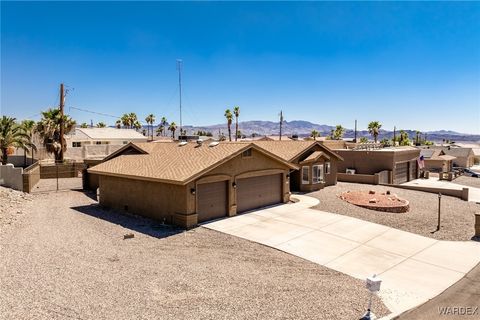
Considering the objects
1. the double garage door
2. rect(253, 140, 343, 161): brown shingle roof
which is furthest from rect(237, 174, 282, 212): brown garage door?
rect(253, 140, 343, 161): brown shingle roof

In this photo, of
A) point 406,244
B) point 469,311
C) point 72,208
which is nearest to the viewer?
point 469,311

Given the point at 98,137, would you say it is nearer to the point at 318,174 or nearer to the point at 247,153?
the point at 318,174

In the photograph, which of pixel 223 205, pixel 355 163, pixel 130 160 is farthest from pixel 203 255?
pixel 355 163

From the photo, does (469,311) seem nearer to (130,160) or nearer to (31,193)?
(130,160)

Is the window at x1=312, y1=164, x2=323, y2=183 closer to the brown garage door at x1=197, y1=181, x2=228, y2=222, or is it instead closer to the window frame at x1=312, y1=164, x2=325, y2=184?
the window frame at x1=312, y1=164, x2=325, y2=184

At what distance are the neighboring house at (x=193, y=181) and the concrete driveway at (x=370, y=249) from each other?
1187mm

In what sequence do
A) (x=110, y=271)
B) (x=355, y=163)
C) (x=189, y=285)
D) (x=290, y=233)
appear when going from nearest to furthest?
1. (x=189, y=285)
2. (x=110, y=271)
3. (x=290, y=233)
4. (x=355, y=163)

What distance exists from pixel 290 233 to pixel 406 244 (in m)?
5.06

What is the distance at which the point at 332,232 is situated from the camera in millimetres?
16719

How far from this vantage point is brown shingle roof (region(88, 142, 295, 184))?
17.5 m

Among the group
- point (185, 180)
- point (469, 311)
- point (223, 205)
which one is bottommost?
point (469, 311)

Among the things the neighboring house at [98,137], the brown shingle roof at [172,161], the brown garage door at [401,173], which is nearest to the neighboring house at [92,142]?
the neighboring house at [98,137]

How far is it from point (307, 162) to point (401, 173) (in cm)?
1643

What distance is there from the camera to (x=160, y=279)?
10961 mm
